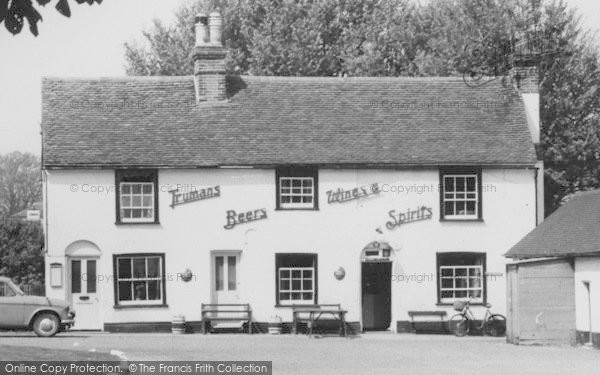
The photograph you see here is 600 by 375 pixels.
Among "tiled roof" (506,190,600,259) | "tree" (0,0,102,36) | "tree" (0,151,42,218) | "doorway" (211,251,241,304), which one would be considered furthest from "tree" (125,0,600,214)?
"tree" (0,151,42,218)

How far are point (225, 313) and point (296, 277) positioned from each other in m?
2.37

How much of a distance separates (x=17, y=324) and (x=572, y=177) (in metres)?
24.0

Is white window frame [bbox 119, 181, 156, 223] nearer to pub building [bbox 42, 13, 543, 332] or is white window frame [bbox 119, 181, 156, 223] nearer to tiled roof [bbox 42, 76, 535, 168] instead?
pub building [bbox 42, 13, 543, 332]

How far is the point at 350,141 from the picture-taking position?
117 feet

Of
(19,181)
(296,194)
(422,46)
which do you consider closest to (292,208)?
(296,194)

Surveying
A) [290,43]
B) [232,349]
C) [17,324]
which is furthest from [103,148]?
[290,43]

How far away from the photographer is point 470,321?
114 ft

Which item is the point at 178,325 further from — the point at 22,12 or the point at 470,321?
the point at 22,12

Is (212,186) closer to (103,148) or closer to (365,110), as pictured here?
(103,148)

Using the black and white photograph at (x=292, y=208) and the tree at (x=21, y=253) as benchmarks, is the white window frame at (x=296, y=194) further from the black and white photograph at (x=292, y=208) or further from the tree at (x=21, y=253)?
the tree at (x=21, y=253)

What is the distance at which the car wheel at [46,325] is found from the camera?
100ft

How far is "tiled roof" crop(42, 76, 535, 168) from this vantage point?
114ft

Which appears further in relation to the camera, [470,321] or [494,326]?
[470,321]

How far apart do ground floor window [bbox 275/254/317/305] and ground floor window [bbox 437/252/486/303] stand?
386cm
